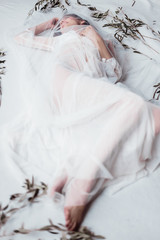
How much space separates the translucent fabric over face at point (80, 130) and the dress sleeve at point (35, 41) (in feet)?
0.64

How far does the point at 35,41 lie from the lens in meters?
1.66

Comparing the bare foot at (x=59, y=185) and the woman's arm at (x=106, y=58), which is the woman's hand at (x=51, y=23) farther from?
the bare foot at (x=59, y=185)

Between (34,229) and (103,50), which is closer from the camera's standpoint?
(34,229)

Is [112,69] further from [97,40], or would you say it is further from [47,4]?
[47,4]

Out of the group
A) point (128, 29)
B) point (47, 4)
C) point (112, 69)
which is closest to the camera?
point (112, 69)

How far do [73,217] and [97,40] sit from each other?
39.7 inches

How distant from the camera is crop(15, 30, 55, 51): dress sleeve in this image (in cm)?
163

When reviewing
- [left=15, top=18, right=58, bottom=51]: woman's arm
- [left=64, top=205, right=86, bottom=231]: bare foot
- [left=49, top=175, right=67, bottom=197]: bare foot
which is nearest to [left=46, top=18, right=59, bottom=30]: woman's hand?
[left=15, top=18, right=58, bottom=51]: woman's arm

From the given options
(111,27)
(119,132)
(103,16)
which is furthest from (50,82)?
(103,16)

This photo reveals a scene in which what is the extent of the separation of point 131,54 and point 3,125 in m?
0.97

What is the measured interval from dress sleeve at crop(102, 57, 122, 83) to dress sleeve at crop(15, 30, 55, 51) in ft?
1.05

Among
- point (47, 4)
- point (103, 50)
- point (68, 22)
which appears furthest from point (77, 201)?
point (47, 4)

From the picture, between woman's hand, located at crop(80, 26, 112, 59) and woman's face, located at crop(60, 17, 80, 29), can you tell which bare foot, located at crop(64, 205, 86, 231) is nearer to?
woman's hand, located at crop(80, 26, 112, 59)

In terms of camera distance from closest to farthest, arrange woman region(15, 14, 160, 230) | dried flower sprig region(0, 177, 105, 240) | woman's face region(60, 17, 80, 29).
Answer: dried flower sprig region(0, 177, 105, 240) → woman region(15, 14, 160, 230) → woman's face region(60, 17, 80, 29)
